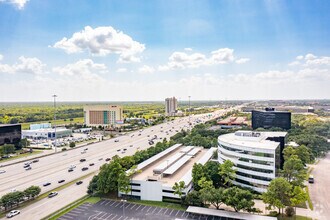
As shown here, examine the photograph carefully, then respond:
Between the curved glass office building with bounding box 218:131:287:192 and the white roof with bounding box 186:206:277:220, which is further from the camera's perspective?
the curved glass office building with bounding box 218:131:287:192

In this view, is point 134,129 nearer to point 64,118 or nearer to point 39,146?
point 39,146

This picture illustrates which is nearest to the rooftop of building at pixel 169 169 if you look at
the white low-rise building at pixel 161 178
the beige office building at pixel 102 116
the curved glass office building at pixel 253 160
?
the white low-rise building at pixel 161 178

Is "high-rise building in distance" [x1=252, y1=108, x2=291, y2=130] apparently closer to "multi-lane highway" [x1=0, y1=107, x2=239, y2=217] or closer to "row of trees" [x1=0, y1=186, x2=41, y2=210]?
"multi-lane highway" [x1=0, y1=107, x2=239, y2=217]

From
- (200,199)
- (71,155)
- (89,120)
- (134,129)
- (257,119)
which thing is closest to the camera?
(200,199)

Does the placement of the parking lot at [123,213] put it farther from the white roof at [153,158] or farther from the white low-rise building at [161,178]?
the white roof at [153,158]

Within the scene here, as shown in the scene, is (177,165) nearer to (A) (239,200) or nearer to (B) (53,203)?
(A) (239,200)

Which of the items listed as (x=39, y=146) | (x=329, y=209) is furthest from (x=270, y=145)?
(x=39, y=146)

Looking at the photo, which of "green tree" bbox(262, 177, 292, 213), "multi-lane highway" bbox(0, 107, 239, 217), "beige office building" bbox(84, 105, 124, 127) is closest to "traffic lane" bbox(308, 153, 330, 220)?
"green tree" bbox(262, 177, 292, 213)
